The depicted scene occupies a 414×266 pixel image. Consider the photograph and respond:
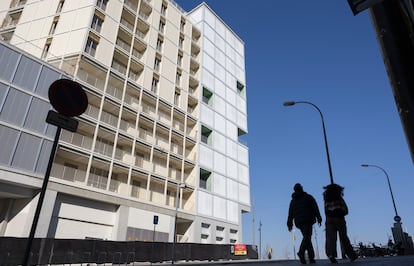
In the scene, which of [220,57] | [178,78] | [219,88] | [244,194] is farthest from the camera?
[220,57]

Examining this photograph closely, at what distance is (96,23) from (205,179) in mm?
21925

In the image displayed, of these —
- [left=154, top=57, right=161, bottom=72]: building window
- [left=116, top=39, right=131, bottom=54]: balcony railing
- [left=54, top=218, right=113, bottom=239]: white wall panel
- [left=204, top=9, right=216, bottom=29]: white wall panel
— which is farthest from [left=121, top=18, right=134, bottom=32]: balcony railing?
[left=54, top=218, right=113, bottom=239]: white wall panel

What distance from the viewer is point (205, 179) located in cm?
3741

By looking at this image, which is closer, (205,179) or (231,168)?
(205,179)

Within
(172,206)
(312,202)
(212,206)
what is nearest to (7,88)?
(172,206)

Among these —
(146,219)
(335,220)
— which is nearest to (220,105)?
(146,219)

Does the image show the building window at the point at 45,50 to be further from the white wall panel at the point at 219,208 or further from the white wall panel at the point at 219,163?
the white wall panel at the point at 219,208

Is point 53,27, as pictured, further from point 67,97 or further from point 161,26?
point 67,97

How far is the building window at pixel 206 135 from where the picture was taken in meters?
38.9

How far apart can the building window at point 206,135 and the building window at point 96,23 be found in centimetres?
1732

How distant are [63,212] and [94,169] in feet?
16.7

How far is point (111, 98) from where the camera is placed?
89.1 feet

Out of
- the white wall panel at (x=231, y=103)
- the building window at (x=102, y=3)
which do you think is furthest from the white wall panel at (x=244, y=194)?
the building window at (x=102, y=3)

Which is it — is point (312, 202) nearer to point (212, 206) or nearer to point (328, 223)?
point (328, 223)
